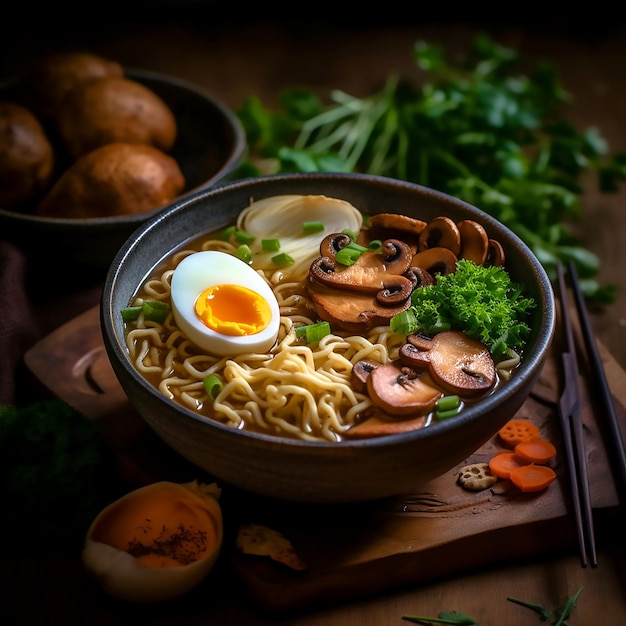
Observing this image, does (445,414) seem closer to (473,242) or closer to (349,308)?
(349,308)

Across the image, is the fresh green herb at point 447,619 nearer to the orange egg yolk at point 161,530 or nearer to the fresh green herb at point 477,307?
the orange egg yolk at point 161,530

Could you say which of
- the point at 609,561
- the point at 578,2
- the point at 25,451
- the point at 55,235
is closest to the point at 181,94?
the point at 55,235

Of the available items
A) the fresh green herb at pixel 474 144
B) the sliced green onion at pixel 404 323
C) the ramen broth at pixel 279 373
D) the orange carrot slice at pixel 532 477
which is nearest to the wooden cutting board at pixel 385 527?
the orange carrot slice at pixel 532 477

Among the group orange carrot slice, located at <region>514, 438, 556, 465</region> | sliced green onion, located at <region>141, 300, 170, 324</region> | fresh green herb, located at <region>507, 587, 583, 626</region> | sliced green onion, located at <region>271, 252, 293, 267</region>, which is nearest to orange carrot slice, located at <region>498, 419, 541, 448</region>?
orange carrot slice, located at <region>514, 438, 556, 465</region>

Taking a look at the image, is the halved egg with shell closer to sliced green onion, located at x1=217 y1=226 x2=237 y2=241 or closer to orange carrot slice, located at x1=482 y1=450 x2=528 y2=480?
orange carrot slice, located at x1=482 y1=450 x2=528 y2=480

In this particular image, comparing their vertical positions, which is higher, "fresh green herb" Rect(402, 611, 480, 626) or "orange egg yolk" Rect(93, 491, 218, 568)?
"orange egg yolk" Rect(93, 491, 218, 568)

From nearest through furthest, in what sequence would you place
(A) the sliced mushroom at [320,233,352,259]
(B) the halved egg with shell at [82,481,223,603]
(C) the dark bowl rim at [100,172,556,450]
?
(C) the dark bowl rim at [100,172,556,450]
(B) the halved egg with shell at [82,481,223,603]
(A) the sliced mushroom at [320,233,352,259]

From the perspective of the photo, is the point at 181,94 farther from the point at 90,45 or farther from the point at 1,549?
the point at 1,549

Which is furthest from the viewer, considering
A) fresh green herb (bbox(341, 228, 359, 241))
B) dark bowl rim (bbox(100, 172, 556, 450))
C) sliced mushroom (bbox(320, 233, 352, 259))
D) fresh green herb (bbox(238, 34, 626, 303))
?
fresh green herb (bbox(238, 34, 626, 303))
